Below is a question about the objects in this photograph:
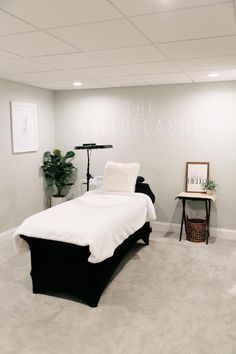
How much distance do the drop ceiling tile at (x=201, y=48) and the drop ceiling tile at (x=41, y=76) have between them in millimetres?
1429

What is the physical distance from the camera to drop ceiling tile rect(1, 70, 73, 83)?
3.70 m

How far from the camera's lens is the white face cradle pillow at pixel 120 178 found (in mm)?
4227

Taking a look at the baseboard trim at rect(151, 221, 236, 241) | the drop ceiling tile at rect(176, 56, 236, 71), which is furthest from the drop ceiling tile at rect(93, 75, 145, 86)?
the baseboard trim at rect(151, 221, 236, 241)

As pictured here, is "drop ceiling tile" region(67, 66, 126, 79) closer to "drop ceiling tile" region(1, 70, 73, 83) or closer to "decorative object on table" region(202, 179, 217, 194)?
"drop ceiling tile" region(1, 70, 73, 83)

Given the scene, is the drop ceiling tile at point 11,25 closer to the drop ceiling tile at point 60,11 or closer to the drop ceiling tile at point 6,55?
the drop ceiling tile at point 60,11

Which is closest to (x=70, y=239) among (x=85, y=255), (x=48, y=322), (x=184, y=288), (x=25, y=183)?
(x=85, y=255)

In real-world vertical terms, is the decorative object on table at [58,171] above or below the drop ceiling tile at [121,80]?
below

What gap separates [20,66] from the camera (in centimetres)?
332

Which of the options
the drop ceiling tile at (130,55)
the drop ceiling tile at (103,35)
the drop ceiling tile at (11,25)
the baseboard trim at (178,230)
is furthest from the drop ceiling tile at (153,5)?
the baseboard trim at (178,230)

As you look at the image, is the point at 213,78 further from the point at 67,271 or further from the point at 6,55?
the point at 67,271

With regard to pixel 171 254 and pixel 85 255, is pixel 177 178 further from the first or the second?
pixel 85 255

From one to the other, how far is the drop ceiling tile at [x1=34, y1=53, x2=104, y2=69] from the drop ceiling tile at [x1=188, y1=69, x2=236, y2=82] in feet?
3.95

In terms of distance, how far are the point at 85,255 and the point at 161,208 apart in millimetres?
2335

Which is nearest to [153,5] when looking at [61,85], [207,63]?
[207,63]
